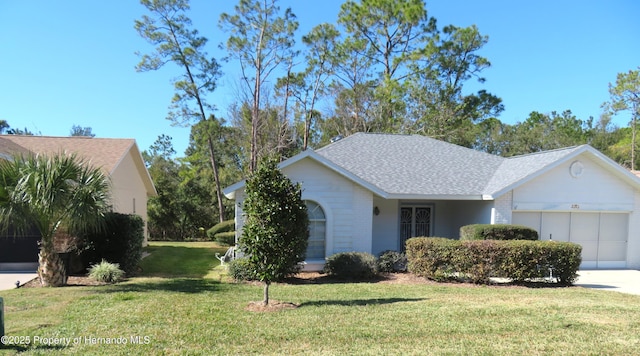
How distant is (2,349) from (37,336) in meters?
0.60

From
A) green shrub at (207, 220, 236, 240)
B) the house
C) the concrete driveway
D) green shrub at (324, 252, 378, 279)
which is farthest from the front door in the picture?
green shrub at (207, 220, 236, 240)

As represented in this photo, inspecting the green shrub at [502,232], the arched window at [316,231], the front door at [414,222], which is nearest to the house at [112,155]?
the arched window at [316,231]

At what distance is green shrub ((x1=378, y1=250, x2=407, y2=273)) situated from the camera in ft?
46.1

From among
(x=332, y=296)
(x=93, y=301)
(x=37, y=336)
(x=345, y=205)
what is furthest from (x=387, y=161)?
(x=37, y=336)

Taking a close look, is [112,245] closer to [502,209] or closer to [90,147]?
[90,147]

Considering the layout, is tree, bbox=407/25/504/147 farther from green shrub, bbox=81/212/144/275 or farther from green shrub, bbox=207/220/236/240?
green shrub, bbox=81/212/144/275

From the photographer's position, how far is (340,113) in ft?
112

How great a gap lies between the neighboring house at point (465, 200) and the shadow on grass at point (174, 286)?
266cm

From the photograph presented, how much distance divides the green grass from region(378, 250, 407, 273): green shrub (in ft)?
9.67

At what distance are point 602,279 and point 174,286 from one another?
13960mm

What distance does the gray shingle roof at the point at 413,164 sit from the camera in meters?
15.9

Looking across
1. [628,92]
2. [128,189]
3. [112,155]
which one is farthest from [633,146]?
[112,155]

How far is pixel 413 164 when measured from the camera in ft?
59.4

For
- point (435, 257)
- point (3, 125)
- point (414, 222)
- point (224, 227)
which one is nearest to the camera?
→ point (435, 257)
